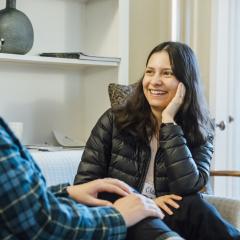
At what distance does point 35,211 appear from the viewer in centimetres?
85

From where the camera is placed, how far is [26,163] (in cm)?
87

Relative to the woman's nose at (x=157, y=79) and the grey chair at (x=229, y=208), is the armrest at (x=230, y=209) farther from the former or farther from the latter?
the woman's nose at (x=157, y=79)

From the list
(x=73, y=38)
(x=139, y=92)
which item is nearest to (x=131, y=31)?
(x=73, y=38)

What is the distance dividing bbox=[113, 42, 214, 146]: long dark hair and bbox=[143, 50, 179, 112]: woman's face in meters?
0.02

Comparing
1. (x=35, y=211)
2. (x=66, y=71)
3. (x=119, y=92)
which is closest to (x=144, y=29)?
(x=66, y=71)

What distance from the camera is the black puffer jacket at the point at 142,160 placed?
1.68 metres

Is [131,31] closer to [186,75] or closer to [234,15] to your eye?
[234,15]

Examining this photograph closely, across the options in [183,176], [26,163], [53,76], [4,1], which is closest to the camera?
[26,163]

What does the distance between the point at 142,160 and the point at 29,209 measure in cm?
98

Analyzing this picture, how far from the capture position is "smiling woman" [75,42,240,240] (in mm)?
1705

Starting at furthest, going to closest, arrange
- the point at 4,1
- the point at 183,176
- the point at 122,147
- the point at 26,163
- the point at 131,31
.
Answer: the point at 131,31 → the point at 4,1 → the point at 122,147 → the point at 183,176 → the point at 26,163

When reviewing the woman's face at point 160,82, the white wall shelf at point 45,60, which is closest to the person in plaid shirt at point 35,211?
the woman's face at point 160,82

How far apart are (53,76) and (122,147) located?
3.24 ft

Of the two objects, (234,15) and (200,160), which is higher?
(234,15)
